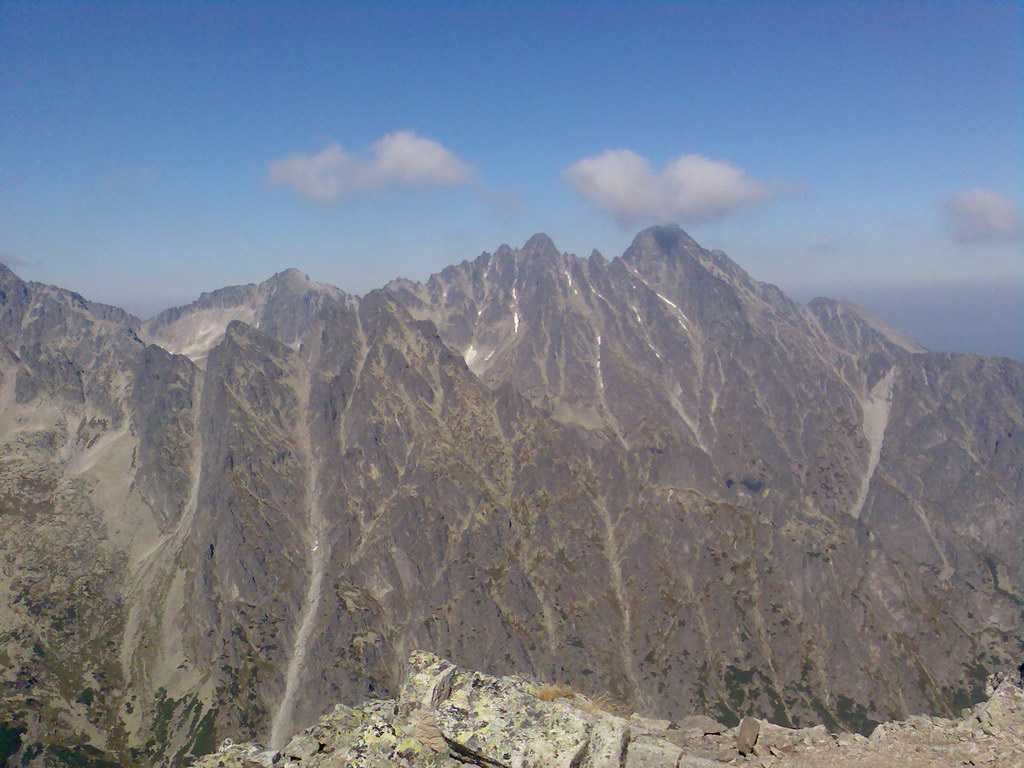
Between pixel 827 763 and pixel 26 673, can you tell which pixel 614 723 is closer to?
pixel 827 763

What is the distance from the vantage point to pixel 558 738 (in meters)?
19.9

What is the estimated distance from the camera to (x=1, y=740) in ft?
568

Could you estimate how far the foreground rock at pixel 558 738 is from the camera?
19.9 metres

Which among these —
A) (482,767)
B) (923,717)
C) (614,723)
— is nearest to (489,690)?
(482,767)

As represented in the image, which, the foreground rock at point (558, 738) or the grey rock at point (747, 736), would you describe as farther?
the grey rock at point (747, 736)

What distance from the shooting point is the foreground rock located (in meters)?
19.9

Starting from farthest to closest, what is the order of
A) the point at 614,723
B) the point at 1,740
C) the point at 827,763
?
1. the point at 1,740
2. the point at 827,763
3. the point at 614,723

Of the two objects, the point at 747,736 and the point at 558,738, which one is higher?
the point at 558,738

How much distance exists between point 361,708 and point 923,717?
31.1m

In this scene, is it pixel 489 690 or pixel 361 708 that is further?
pixel 361 708

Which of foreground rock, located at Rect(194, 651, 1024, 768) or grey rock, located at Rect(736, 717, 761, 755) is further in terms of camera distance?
grey rock, located at Rect(736, 717, 761, 755)

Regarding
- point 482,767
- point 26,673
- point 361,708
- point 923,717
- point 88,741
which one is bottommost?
point 88,741

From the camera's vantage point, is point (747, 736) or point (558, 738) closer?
point (558, 738)

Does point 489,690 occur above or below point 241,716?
above
